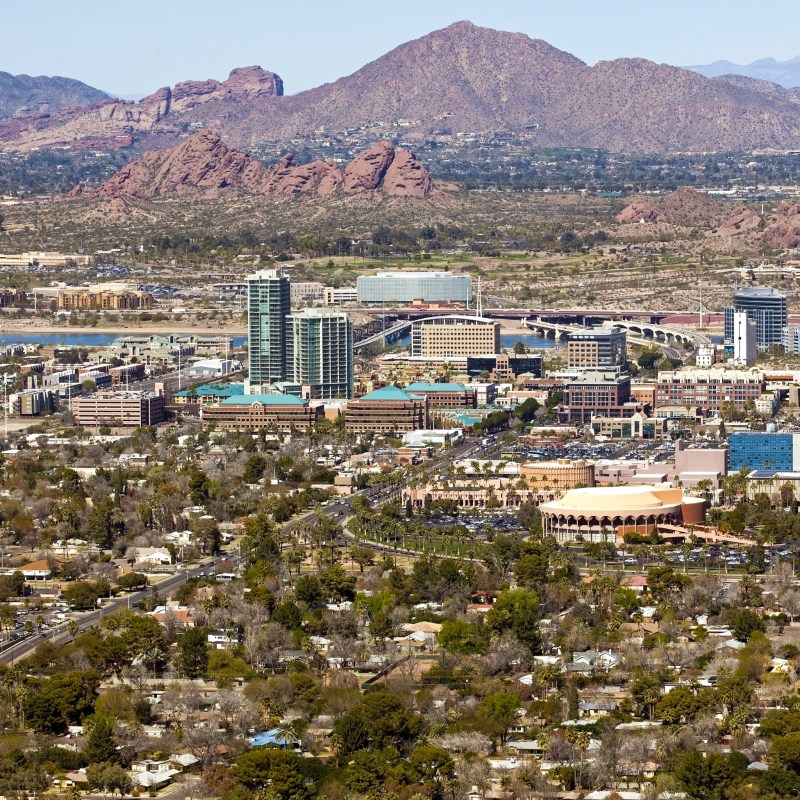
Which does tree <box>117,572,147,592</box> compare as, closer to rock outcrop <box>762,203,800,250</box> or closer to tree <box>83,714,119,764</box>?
tree <box>83,714,119,764</box>

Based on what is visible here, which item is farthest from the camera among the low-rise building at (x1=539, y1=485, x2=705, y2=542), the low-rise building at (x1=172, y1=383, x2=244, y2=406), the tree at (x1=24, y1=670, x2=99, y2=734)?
the low-rise building at (x1=172, y1=383, x2=244, y2=406)

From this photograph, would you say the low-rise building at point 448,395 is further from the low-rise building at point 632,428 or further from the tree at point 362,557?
the tree at point 362,557

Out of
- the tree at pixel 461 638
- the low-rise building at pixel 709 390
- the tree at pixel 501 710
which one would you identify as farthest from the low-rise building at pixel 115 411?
the tree at pixel 501 710

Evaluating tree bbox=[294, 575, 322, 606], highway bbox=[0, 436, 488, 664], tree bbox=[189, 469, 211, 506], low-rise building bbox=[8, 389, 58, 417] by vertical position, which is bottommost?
highway bbox=[0, 436, 488, 664]

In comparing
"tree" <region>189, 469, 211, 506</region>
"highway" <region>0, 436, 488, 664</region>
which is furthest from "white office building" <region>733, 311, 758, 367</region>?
"tree" <region>189, 469, 211, 506</region>

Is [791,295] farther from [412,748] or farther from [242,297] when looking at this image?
[412,748]

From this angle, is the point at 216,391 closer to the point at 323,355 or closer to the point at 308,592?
the point at 323,355
